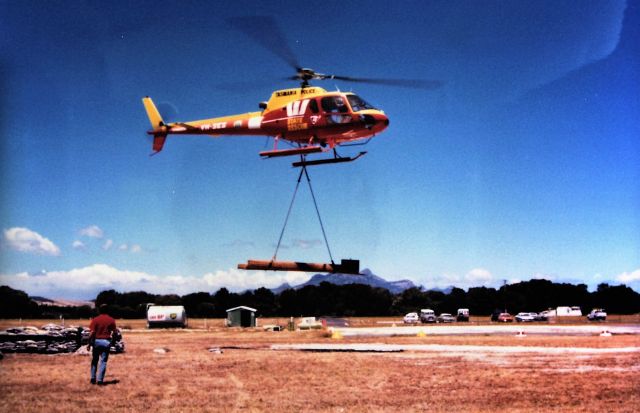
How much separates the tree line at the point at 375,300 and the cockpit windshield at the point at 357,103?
9703 cm

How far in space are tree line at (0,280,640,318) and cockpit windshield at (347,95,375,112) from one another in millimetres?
97028

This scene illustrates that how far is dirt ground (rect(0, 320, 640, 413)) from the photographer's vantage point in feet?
41.1

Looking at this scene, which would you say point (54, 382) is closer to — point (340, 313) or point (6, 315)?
point (6, 315)

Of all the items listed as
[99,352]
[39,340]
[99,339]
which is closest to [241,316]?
[39,340]

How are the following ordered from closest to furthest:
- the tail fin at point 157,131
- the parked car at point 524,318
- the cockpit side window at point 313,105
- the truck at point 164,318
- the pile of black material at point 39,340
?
the pile of black material at point 39,340, the cockpit side window at point 313,105, the tail fin at point 157,131, the truck at point 164,318, the parked car at point 524,318

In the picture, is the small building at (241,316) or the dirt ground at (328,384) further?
the small building at (241,316)

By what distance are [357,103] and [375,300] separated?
11832 centimetres

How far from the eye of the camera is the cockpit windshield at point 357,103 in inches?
955

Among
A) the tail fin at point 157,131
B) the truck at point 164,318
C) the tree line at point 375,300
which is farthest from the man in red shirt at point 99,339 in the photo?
the tree line at point 375,300

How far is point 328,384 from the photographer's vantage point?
1562 cm

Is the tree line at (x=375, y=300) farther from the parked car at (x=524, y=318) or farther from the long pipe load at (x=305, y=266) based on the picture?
the long pipe load at (x=305, y=266)

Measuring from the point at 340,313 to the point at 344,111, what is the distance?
375 feet

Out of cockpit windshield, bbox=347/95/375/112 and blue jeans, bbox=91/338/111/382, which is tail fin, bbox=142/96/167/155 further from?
blue jeans, bbox=91/338/111/382

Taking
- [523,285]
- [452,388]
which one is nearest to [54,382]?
[452,388]
